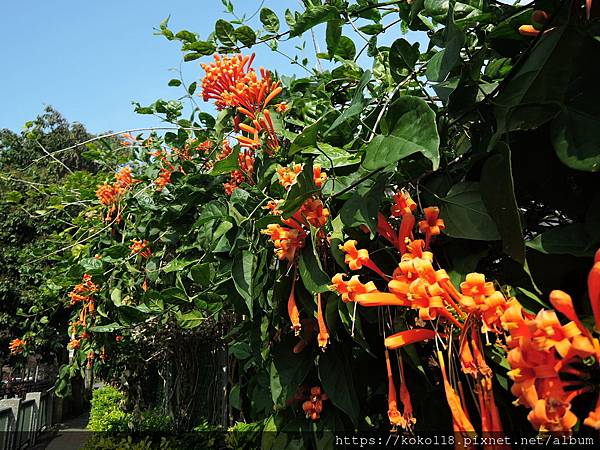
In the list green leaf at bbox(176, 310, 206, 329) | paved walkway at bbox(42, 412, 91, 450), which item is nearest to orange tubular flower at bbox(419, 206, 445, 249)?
green leaf at bbox(176, 310, 206, 329)

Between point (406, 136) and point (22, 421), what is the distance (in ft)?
29.4

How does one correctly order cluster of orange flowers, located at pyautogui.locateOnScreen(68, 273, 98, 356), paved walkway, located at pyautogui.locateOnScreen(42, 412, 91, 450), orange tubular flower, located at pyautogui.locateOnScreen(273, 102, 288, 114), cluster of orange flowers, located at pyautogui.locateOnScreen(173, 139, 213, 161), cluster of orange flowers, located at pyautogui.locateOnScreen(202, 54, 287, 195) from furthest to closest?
paved walkway, located at pyautogui.locateOnScreen(42, 412, 91, 450) → cluster of orange flowers, located at pyautogui.locateOnScreen(68, 273, 98, 356) → cluster of orange flowers, located at pyautogui.locateOnScreen(173, 139, 213, 161) → orange tubular flower, located at pyautogui.locateOnScreen(273, 102, 288, 114) → cluster of orange flowers, located at pyautogui.locateOnScreen(202, 54, 287, 195)

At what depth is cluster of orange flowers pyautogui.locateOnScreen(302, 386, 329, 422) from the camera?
104cm

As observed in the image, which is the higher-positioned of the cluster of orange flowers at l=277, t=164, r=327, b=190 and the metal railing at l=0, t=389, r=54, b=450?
the cluster of orange flowers at l=277, t=164, r=327, b=190

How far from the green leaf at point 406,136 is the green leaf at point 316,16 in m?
0.54

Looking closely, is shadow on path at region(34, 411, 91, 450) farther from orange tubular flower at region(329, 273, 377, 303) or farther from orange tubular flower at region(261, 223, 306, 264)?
orange tubular flower at region(329, 273, 377, 303)

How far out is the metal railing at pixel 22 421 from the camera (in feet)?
21.5

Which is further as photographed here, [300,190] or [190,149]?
[190,149]

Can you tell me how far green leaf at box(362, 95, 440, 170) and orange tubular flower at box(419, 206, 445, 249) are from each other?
5.8 inches

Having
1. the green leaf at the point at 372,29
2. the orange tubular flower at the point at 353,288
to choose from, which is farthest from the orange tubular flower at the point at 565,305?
the green leaf at the point at 372,29

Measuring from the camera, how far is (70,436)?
965 centimetres

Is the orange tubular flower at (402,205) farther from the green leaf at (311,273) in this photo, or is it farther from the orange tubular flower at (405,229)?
the green leaf at (311,273)

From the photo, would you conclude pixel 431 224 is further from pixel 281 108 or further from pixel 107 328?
pixel 107 328

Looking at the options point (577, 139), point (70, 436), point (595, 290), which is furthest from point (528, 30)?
point (70, 436)
